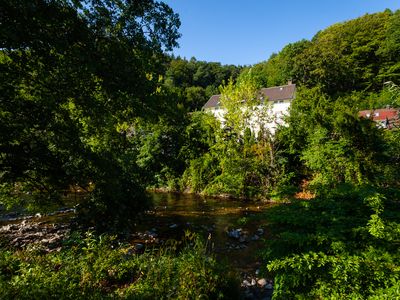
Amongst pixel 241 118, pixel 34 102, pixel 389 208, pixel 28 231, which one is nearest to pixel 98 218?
pixel 34 102

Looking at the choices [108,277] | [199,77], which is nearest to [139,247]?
[108,277]

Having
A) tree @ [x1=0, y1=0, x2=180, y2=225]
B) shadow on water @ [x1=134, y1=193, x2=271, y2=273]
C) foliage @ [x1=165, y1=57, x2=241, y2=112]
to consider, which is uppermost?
foliage @ [x1=165, y1=57, x2=241, y2=112]

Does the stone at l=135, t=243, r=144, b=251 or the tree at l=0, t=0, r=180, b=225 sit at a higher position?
the tree at l=0, t=0, r=180, b=225

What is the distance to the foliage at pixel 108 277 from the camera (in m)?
4.71

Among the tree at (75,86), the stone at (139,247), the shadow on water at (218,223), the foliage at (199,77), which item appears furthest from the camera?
the foliage at (199,77)

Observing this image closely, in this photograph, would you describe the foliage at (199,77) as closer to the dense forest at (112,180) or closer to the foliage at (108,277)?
the dense forest at (112,180)

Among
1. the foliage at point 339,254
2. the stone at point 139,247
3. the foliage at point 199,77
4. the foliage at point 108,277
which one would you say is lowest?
the stone at point 139,247

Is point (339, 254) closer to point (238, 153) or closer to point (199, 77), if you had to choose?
point (238, 153)

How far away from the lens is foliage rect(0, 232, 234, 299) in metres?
4.71

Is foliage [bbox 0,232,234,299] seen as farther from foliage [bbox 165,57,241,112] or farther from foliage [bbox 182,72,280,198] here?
foliage [bbox 165,57,241,112]

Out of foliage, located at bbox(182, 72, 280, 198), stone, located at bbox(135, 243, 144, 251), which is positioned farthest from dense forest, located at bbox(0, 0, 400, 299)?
foliage, located at bbox(182, 72, 280, 198)

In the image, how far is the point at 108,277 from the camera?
6.25 m

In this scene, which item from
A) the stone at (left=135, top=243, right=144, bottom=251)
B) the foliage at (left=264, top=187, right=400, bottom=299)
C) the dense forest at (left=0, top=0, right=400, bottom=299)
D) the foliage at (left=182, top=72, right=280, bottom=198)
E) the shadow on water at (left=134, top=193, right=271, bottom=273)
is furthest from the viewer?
the foliage at (left=182, top=72, right=280, bottom=198)

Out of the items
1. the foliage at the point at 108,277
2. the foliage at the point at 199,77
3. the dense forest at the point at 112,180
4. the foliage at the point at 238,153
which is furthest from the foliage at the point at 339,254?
the foliage at the point at 199,77
